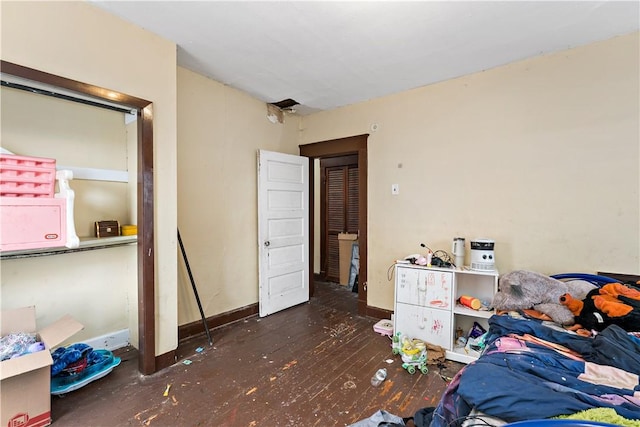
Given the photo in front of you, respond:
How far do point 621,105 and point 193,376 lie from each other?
3931 mm

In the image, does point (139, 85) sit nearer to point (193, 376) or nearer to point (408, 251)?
point (193, 376)

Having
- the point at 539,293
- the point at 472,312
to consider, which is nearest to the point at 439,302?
the point at 472,312

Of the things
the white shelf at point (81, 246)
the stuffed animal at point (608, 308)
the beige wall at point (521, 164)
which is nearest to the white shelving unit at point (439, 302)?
the beige wall at point (521, 164)

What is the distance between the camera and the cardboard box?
4.91 ft

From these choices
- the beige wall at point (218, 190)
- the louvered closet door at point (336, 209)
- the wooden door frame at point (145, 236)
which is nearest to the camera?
the wooden door frame at point (145, 236)

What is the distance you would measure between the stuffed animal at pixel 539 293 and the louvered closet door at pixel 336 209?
2869mm

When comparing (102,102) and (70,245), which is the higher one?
(102,102)

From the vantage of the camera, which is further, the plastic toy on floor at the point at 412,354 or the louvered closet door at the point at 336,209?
the louvered closet door at the point at 336,209

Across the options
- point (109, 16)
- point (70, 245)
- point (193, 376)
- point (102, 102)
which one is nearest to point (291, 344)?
point (193, 376)

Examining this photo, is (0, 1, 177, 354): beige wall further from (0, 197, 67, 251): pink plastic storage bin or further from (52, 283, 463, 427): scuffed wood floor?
(0, 197, 67, 251): pink plastic storage bin

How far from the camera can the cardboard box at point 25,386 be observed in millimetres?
1496

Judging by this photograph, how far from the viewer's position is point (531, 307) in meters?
2.13

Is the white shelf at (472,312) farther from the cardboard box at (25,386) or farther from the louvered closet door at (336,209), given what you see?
the cardboard box at (25,386)

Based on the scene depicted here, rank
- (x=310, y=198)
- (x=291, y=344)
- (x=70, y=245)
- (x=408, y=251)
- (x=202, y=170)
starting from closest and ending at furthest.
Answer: (x=70, y=245), (x=291, y=344), (x=202, y=170), (x=408, y=251), (x=310, y=198)
